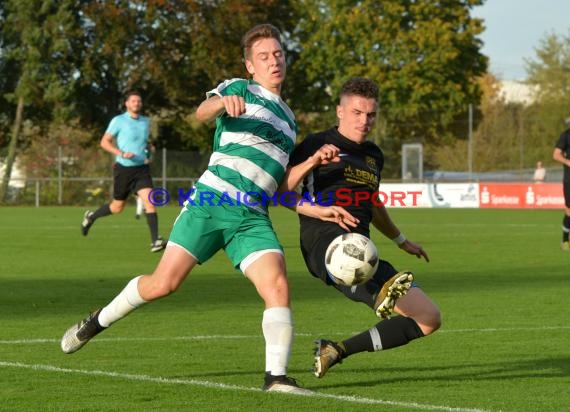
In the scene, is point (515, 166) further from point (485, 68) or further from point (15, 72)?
point (15, 72)

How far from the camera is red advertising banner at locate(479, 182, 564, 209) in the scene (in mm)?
42656

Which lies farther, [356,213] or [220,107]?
[356,213]

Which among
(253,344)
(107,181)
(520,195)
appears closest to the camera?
(253,344)

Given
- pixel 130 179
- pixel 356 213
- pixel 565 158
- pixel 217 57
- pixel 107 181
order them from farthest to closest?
pixel 217 57 → pixel 107 181 → pixel 565 158 → pixel 130 179 → pixel 356 213

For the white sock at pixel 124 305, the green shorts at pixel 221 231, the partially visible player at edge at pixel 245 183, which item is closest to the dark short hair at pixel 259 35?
the partially visible player at edge at pixel 245 183

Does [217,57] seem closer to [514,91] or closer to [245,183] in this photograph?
[245,183]

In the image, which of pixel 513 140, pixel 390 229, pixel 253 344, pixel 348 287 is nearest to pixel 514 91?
pixel 513 140

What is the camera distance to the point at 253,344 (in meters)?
9.08

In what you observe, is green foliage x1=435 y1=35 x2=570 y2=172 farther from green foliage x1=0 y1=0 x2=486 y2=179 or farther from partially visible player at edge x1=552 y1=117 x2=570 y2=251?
partially visible player at edge x1=552 y1=117 x2=570 y2=251

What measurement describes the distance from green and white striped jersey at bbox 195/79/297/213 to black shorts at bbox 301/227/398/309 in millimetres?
451

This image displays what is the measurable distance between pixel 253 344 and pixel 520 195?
35.2 m

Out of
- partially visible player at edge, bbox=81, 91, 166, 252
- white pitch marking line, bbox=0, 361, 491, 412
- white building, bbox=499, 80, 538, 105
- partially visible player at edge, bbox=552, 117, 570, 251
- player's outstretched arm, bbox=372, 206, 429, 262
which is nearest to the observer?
white pitch marking line, bbox=0, 361, 491, 412

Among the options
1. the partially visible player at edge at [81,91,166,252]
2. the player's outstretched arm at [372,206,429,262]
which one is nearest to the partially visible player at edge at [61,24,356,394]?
the player's outstretched arm at [372,206,429,262]

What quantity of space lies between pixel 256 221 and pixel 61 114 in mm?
45401
